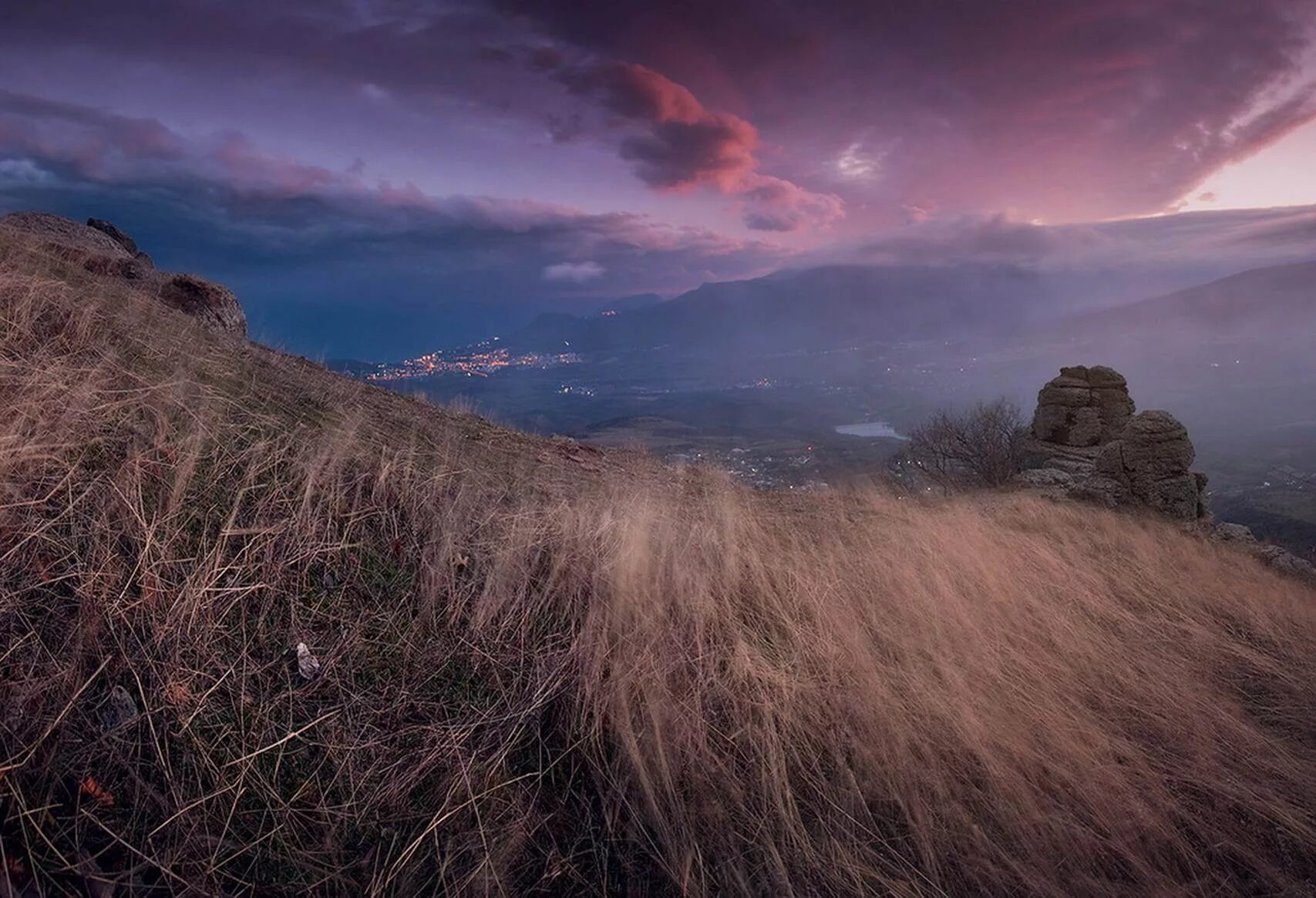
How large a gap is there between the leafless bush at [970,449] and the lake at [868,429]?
6994cm

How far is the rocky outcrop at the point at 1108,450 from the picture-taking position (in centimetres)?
1240

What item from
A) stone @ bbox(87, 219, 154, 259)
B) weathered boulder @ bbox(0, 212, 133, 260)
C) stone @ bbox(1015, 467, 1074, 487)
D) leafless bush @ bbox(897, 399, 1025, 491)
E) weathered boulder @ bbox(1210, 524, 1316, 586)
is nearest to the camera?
weathered boulder @ bbox(1210, 524, 1316, 586)

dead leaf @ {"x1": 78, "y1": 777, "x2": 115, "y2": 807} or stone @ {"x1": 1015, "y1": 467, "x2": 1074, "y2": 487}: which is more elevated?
dead leaf @ {"x1": 78, "y1": 777, "x2": 115, "y2": 807}

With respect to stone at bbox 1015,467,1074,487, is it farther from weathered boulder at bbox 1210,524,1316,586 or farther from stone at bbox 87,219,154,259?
stone at bbox 87,219,154,259

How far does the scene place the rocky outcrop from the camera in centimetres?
1240

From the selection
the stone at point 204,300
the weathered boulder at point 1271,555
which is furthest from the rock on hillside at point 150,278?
the weathered boulder at point 1271,555

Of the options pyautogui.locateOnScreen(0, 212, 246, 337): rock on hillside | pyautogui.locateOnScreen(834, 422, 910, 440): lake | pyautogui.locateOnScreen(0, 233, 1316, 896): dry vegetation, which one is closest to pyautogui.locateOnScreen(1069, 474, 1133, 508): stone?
pyautogui.locateOnScreen(0, 233, 1316, 896): dry vegetation

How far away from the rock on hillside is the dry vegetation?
696 centimetres

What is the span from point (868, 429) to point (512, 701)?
378 ft

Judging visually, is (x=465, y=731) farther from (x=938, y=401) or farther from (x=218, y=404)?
(x=938, y=401)

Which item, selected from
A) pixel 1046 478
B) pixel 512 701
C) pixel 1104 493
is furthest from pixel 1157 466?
pixel 512 701

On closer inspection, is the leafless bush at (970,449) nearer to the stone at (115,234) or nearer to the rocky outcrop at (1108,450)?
the rocky outcrop at (1108,450)

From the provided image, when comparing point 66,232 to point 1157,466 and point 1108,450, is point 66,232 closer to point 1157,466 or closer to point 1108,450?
point 1108,450

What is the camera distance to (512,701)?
10.1 feet
